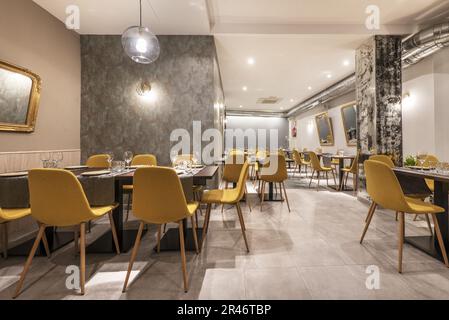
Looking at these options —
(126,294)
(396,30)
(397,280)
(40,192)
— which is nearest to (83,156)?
(40,192)

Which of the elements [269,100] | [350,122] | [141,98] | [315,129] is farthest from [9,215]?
[315,129]

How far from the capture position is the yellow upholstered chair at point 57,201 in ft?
5.50

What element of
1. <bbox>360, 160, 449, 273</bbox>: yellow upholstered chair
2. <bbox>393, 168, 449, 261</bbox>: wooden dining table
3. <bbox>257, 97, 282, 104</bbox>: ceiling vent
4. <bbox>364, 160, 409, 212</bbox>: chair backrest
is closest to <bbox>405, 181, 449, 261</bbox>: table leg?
<bbox>393, 168, 449, 261</bbox>: wooden dining table

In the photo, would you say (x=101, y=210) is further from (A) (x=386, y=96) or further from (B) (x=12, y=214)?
(A) (x=386, y=96)

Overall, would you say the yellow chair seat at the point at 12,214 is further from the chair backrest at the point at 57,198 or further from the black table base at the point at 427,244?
the black table base at the point at 427,244

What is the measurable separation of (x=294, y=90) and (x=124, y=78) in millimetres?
6652

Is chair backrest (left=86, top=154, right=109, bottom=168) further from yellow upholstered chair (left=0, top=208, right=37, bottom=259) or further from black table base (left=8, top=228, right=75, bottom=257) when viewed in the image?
yellow upholstered chair (left=0, top=208, right=37, bottom=259)

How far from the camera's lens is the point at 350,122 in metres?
7.83

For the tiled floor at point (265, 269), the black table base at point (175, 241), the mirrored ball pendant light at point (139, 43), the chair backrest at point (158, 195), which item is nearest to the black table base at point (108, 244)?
the tiled floor at point (265, 269)

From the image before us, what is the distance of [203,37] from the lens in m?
4.45

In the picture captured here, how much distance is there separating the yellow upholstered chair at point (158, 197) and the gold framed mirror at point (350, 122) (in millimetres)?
7313
